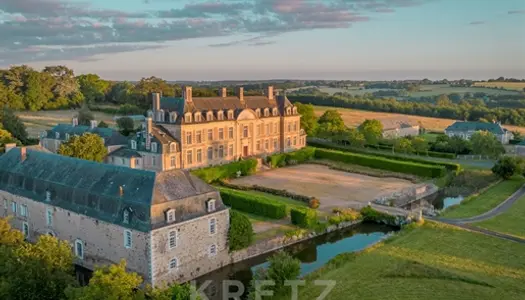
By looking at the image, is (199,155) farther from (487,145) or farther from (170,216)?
(487,145)

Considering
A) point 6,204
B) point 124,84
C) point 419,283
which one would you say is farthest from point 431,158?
point 124,84

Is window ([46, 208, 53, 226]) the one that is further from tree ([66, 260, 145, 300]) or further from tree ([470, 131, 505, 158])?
tree ([470, 131, 505, 158])

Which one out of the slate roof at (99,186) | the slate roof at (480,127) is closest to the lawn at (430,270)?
the slate roof at (99,186)

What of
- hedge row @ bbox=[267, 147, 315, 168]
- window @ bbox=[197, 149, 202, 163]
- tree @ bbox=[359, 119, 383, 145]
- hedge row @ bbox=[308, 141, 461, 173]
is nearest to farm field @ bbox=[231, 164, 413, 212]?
hedge row @ bbox=[267, 147, 315, 168]

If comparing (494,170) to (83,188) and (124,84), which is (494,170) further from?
(124,84)

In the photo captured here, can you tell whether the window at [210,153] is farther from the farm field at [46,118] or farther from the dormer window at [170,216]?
the farm field at [46,118]

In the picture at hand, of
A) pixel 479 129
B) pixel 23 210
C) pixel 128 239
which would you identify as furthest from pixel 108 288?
pixel 479 129

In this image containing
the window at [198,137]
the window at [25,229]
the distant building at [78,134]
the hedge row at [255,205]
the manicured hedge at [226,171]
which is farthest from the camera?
the window at [198,137]
